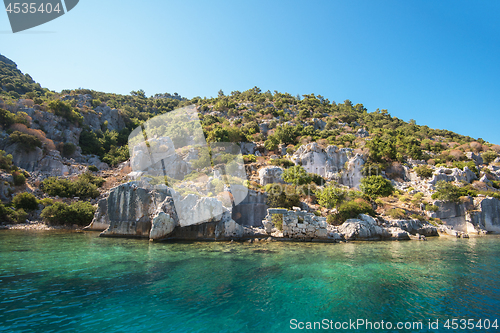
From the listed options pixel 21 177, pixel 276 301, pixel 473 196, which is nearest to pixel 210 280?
pixel 276 301

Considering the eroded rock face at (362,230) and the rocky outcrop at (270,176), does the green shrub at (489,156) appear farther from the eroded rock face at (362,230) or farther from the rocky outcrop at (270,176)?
the rocky outcrop at (270,176)

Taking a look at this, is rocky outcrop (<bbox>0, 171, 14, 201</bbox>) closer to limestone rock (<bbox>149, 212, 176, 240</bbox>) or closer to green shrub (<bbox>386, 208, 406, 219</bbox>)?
limestone rock (<bbox>149, 212, 176, 240</bbox>)

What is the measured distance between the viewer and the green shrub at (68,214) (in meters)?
25.0

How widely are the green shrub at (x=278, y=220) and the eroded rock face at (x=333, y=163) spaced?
60.7ft

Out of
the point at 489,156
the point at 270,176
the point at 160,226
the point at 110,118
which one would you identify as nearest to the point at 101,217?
the point at 160,226

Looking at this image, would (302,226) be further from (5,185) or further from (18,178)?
(18,178)

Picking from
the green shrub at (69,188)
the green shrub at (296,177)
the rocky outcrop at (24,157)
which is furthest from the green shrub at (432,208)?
the rocky outcrop at (24,157)

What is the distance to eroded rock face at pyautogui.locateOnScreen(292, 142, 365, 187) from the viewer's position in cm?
3794

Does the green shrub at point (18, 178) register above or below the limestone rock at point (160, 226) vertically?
above

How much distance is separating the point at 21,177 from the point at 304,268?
36968mm

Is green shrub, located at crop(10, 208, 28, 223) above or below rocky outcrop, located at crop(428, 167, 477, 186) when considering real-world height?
below

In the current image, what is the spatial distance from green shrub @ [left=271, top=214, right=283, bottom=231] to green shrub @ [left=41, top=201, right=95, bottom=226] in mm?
21247

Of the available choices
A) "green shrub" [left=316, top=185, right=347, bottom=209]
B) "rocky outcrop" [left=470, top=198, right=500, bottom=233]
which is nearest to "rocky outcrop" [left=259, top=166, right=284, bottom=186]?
"green shrub" [left=316, top=185, right=347, bottom=209]

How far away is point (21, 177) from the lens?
29078 mm
